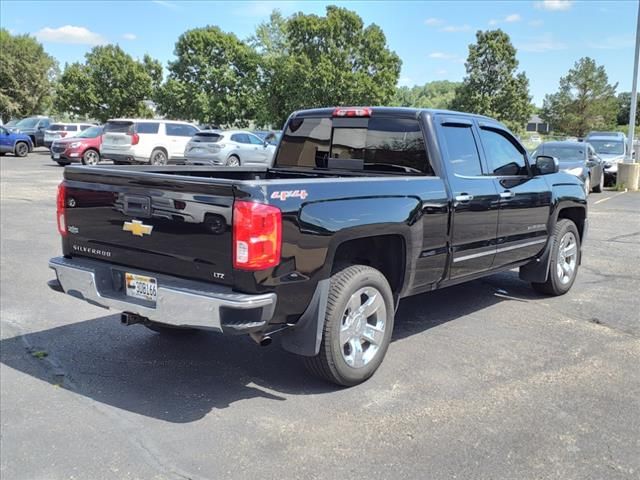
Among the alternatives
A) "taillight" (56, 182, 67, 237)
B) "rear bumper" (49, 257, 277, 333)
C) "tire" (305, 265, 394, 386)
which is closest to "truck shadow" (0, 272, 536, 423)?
"tire" (305, 265, 394, 386)

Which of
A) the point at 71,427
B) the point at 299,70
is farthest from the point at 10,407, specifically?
the point at 299,70

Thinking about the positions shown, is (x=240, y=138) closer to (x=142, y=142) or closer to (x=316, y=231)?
(x=142, y=142)

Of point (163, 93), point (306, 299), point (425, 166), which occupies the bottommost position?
point (306, 299)

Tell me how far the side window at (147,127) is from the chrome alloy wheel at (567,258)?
18829mm

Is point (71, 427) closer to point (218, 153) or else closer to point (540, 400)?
point (540, 400)

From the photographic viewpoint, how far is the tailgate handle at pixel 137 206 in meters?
3.90

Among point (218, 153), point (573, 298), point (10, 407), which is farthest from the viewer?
point (218, 153)

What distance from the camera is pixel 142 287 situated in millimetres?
3947

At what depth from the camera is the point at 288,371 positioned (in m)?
4.57

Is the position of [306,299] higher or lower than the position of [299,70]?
lower

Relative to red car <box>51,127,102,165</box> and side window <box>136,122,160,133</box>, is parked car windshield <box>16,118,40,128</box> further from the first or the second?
side window <box>136,122,160,133</box>

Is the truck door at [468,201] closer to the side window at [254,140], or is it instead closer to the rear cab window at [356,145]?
the rear cab window at [356,145]

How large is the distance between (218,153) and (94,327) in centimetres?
1750

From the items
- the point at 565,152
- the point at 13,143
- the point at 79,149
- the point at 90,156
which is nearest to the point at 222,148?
the point at 90,156
